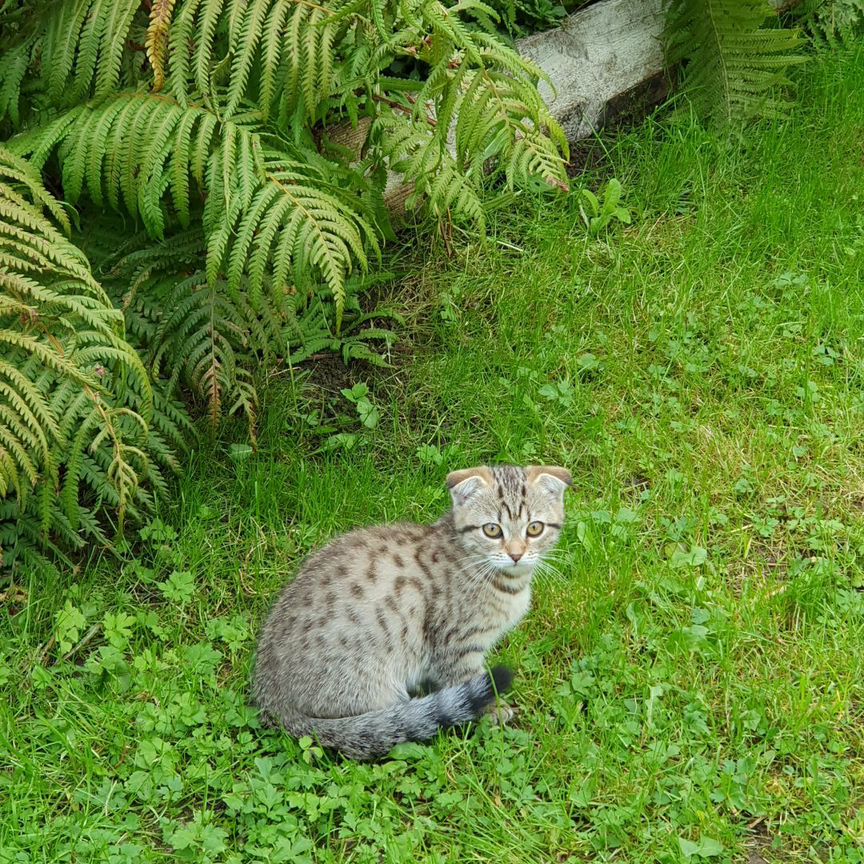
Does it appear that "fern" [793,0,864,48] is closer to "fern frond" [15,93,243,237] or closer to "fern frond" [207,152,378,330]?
"fern frond" [207,152,378,330]

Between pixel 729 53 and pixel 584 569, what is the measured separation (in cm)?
323

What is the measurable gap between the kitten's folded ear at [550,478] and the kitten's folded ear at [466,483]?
17 cm

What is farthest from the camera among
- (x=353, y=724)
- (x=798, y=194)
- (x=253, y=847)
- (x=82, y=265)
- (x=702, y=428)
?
(x=798, y=194)

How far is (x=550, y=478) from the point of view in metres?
4.16

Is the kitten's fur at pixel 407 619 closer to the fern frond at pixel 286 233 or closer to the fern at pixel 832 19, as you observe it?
the fern frond at pixel 286 233

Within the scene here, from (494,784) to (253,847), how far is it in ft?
2.71

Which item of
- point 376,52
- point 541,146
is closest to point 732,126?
point 541,146

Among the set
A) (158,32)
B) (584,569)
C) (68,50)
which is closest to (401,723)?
(584,569)

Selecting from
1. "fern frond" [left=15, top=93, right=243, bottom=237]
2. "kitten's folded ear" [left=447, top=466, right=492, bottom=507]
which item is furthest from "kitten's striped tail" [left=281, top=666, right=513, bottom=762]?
"fern frond" [left=15, top=93, right=243, bottom=237]

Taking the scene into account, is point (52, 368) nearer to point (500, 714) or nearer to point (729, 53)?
point (500, 714)

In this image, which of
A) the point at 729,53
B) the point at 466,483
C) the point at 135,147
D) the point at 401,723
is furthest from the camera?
the point at 729,53

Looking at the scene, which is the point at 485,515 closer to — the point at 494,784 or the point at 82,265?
the point at 494,784

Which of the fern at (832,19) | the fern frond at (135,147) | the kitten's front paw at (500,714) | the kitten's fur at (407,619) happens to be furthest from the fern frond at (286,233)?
the fern at (832,19)

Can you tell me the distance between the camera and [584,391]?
5.16 metres
